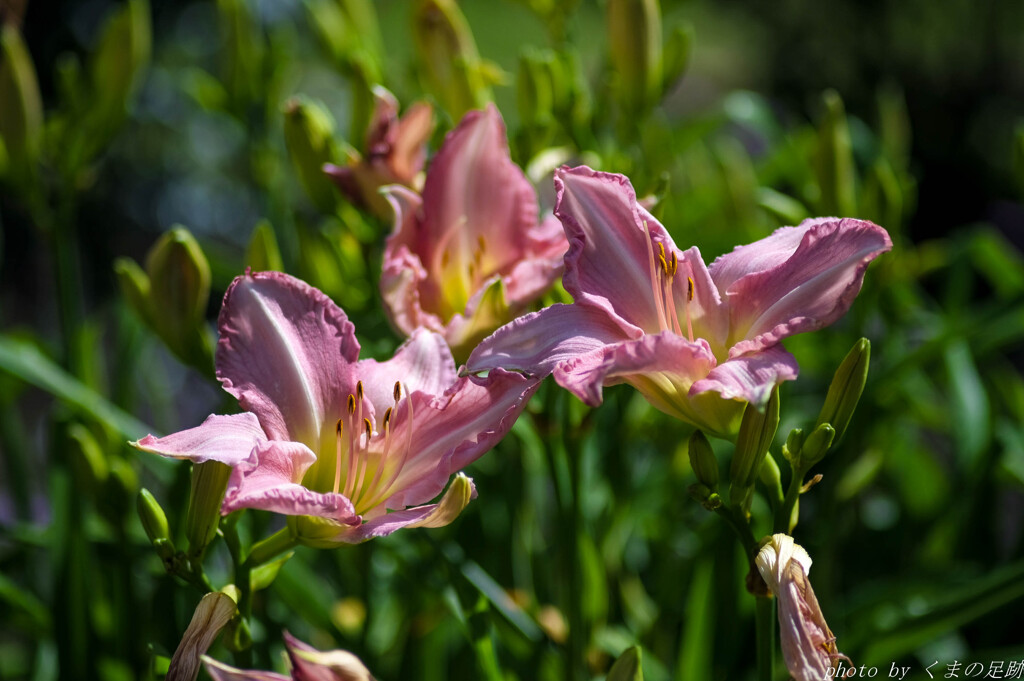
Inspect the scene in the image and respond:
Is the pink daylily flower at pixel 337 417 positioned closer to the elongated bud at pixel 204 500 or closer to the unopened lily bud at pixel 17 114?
the elongated bud at pixel 204 500

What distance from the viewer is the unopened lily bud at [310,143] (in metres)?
0.64

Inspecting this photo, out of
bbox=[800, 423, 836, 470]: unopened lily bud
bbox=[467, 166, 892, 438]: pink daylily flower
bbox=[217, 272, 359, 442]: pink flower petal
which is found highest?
bbox=[467, 166, 892, 438]: pink daylily flower

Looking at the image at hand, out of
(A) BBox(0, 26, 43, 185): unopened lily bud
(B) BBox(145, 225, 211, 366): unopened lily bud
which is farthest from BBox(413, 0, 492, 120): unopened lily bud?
(A) BBox(0, 26, 43, 185): unopened lily bud

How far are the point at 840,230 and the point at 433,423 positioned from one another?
0.70ft

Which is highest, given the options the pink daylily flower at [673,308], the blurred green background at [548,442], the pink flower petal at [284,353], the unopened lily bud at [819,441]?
the pink daylily flower at [673,308]

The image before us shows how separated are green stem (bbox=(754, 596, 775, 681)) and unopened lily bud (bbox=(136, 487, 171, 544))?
290 mm

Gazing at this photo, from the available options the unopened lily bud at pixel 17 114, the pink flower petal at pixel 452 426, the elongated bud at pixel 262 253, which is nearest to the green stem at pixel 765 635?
the pink flower petal at pixel 452 426

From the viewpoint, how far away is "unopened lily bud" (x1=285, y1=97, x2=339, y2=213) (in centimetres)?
64

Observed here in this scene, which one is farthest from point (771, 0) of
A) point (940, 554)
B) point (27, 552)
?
point (27, 552)

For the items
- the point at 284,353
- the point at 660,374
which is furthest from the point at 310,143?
the point at 660,374

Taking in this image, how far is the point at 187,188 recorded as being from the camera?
2.94 m

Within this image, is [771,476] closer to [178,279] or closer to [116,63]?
[178,279]

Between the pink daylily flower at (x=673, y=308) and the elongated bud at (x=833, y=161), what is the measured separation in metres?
0.27

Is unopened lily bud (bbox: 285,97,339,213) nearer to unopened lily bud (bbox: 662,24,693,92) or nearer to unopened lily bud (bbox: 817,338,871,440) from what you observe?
unopened lily bud (bbox: 662,24,693,92)
